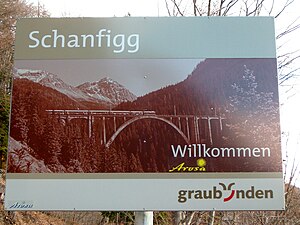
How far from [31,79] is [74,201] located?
1.27 metres

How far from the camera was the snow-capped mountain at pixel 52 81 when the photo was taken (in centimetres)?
378

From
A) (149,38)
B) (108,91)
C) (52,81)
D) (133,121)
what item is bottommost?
(133,121)

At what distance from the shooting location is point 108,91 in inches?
148

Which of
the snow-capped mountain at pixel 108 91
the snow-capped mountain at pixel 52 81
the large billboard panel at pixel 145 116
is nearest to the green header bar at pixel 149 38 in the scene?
the large billboard panel at pixel 145 116

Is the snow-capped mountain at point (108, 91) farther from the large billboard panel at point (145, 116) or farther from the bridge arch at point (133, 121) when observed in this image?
the bridge arch at point (133, 121)

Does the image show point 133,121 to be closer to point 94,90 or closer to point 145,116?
point 145,116

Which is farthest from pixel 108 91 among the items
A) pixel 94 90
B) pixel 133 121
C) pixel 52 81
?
pixel 52 81

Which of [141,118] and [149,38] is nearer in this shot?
[141,118]

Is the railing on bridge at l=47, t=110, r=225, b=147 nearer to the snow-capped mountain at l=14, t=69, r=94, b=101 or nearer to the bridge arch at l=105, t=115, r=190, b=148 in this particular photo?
the bridge arch at l=105, t=115, r=190, b=148

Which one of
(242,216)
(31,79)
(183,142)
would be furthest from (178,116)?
(242,216)

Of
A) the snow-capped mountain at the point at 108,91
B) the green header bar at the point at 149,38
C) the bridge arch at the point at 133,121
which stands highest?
the green header bar at the point at 149,38

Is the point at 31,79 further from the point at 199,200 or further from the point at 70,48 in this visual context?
the point at 199,200

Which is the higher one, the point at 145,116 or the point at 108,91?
the point at 108,91

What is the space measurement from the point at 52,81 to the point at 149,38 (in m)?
1.04
